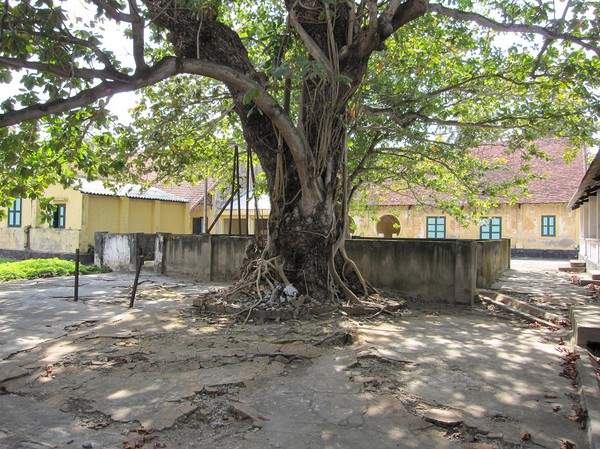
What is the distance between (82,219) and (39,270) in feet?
17.9

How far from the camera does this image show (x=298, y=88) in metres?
8.80

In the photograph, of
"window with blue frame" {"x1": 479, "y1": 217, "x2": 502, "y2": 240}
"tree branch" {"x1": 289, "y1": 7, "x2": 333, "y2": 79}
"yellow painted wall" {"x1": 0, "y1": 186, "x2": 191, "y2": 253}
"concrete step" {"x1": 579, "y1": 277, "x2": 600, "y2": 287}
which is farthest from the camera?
"window with blue frame" {"x1": 479, "y1": 217, "x2": 502, "y2": 240}

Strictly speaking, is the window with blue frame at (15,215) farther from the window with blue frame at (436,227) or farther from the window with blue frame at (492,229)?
the window with blue frame at (492,229)

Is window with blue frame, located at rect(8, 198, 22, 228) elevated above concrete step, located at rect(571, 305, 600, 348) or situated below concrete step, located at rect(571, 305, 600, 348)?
above

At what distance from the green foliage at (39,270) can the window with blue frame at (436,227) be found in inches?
740

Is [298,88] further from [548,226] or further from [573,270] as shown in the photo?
[548,226]

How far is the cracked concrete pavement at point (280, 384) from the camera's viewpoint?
3.18m

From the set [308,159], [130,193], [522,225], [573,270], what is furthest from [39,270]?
[522,225]

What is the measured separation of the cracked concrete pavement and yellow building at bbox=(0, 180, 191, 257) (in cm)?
1258

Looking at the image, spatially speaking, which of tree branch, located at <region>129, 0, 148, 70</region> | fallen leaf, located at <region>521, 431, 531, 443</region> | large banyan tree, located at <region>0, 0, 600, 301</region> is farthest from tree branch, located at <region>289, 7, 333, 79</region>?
fallen leaf, located at <region>521, 431, 531, 443</region>

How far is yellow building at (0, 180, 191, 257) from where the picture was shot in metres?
18.9

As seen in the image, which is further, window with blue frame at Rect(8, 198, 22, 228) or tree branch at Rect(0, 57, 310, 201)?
window with blue frame at Rect(8, 198, 22, 228)

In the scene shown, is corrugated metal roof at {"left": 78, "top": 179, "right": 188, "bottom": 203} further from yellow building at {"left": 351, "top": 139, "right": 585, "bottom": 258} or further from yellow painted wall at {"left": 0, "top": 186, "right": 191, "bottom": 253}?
yellow building at {"left": 351, "top": 139, "right": 585, "bottom": 258}

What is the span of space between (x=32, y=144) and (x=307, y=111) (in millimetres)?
4201
